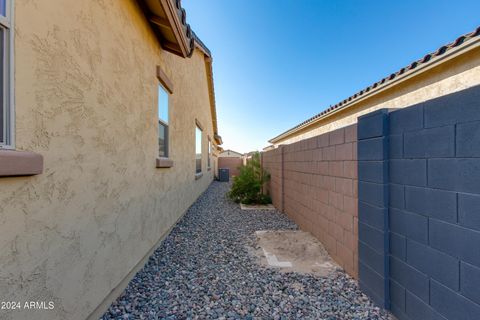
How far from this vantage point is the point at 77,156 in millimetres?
1995

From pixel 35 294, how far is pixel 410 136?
3.18 meters

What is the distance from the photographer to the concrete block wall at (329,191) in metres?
3.17

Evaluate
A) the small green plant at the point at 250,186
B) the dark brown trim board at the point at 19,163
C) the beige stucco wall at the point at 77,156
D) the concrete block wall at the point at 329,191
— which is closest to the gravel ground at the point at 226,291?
the beige stucco wall at the point at 77,156

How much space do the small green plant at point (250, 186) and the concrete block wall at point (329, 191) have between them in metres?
2.21

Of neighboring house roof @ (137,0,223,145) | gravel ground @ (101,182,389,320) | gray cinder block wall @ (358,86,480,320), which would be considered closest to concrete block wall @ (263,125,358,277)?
gray cinder block wall @ (358,86,480,320)

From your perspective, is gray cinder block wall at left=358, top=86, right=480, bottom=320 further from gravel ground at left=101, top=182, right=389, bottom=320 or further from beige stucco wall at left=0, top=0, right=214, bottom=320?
beige stucco wall at left=0, top=0, right=214, bottom=320

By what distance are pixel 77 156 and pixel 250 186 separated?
700cm

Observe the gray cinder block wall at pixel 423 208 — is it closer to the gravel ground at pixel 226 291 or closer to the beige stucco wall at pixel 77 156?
the gravel ground at pixel 226 291

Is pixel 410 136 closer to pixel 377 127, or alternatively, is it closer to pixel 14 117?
pixel 377 127

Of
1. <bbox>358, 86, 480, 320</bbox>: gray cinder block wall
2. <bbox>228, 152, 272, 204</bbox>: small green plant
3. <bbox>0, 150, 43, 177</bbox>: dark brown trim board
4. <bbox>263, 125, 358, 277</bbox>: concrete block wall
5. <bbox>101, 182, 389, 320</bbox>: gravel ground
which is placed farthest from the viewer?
<bbox>228, 152, 272, 204</bbox>: small green plant

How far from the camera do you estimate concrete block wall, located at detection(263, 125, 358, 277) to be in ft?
10.4

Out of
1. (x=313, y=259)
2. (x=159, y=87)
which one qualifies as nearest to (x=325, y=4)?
(x=159, y=87)

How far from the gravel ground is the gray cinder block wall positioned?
411 mm

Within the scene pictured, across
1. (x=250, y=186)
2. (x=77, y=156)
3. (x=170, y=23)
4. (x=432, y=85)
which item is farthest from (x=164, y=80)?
(x=432, y=85)
